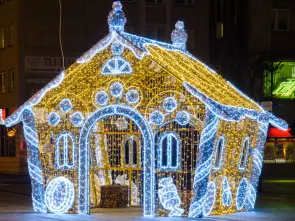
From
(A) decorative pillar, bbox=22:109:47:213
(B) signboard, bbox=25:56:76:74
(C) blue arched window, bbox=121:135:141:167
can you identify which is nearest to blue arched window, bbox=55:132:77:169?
(A) decorative pillar, bbox=22:109:47:213

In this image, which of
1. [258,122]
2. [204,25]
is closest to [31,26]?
[204,25]

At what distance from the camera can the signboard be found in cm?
4894

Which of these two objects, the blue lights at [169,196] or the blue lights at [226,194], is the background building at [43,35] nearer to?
the blue lights at [226,194]

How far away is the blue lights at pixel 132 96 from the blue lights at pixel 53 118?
1.80m

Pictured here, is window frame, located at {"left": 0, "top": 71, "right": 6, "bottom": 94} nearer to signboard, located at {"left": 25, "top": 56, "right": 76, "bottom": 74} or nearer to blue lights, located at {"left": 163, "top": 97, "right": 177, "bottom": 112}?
signboard, located at {"left": 25, "top": 56, "right": 76, "bottom": 74}

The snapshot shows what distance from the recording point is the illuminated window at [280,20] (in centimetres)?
5109

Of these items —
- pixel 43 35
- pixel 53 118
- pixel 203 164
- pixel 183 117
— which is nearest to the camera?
pixel 203 164

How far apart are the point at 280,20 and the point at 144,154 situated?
32.7m

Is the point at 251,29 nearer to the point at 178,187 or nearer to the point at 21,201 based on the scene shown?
the point at 21,201

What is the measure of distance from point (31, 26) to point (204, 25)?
34.8ft

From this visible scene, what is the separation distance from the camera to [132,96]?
20.4 meters

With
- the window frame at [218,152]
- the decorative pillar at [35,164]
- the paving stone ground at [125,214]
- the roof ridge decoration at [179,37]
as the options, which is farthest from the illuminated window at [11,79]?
the window frame at [218,152]

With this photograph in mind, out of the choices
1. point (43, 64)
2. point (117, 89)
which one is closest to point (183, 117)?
point (117, 89)

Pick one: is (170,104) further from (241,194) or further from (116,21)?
(241,194)
